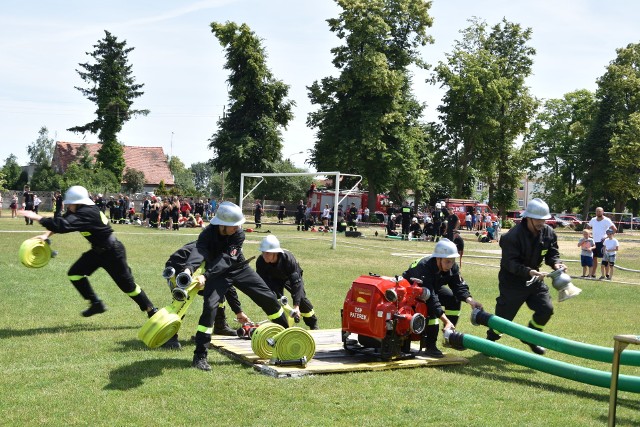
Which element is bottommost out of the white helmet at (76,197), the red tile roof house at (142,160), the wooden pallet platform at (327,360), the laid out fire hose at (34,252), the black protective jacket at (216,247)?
the wooden pallet platform at (327,360)

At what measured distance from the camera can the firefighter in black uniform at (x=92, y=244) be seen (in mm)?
10734

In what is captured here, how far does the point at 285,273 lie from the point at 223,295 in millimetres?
1789

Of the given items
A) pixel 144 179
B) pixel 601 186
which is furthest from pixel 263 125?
pixel 601 186

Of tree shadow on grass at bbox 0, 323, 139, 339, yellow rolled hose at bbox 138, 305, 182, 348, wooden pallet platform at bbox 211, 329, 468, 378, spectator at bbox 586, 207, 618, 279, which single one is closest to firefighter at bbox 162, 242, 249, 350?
wooden pallet platform at bbox 211, 329, 468, 378

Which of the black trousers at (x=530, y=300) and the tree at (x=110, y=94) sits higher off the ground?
the tree at (x=110, y=94)

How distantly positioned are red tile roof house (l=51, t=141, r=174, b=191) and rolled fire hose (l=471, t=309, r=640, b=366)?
281ft

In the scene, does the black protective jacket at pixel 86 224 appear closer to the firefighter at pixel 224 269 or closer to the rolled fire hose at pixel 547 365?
the firefighter at pixel 224 269

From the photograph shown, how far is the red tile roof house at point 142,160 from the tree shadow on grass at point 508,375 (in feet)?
280

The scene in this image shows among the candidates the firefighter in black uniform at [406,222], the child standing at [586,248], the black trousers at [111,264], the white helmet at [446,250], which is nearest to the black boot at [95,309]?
the black trousers at [111,264]

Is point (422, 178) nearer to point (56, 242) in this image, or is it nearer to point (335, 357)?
point (56, 242)

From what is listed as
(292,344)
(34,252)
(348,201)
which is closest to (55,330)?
(34,252)

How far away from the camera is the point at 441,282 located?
10469 mm

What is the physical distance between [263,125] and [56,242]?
37.7 metres

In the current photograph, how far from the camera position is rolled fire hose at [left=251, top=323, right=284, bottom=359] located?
9156 millimetres
